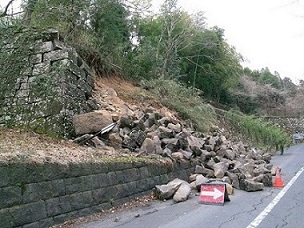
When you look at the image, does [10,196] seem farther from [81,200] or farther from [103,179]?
[103,179]

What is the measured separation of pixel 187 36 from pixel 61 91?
18288 millimetres

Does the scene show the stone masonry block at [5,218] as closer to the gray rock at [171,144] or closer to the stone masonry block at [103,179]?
the stone masonry block at [103,179]

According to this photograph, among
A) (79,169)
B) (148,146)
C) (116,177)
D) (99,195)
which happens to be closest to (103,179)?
(99,195)

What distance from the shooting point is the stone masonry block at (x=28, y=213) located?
4.54 metres

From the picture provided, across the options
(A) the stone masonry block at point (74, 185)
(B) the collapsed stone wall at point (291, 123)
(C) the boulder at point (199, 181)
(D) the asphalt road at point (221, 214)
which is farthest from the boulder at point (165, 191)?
(B) the collapsed stone wall at point (291, 123)

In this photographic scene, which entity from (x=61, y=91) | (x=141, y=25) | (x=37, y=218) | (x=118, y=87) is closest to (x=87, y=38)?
(x=118, y=87)

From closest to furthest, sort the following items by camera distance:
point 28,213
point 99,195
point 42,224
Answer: point 28,213 < point 42,224 < point 99,195

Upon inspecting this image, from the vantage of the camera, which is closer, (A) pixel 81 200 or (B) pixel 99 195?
(A) pixel 81 200

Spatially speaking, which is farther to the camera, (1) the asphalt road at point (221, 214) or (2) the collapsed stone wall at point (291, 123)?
(2) the collapsed stone wall at point (291, 123)

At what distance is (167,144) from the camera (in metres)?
9.78

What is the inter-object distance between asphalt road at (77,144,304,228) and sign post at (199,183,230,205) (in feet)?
0.44

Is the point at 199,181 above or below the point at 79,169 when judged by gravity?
below

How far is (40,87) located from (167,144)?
3616 mm

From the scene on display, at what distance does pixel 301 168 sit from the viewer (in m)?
14.0
